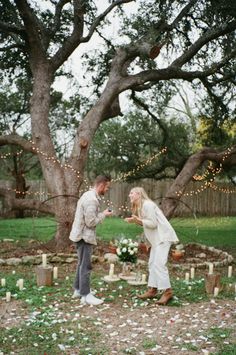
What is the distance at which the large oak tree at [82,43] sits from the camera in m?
10.5

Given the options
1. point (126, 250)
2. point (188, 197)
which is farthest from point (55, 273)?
point (188, 197)

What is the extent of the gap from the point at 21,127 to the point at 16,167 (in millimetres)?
1609

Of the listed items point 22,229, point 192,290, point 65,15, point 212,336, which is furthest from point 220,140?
point 212,336

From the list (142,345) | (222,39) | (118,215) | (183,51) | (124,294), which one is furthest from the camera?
(118,215)

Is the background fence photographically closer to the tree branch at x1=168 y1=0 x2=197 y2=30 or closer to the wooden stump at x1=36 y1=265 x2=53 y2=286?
the tree branch at x1=168 y1=0 x2=197 y2=30

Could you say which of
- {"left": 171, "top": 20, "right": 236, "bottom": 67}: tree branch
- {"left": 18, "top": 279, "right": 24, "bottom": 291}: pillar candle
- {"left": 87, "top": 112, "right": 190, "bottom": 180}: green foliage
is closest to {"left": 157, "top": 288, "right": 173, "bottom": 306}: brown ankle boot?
{"left": 18, "top": 279, "right": 24, "bottom": 291}: pillar candle

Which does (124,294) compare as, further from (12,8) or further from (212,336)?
(12,8)

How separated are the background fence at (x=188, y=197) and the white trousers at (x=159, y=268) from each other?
14564mm

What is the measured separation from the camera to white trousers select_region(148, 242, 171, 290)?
247 inches

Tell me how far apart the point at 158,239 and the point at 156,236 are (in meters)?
0.05

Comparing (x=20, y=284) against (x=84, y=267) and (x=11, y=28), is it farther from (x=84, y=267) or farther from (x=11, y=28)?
(x=11, y=28)

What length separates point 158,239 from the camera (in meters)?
6.42

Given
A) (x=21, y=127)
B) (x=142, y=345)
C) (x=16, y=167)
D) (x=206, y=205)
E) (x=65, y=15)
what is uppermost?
(x=65, y=15)

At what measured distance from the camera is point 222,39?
448 inches
